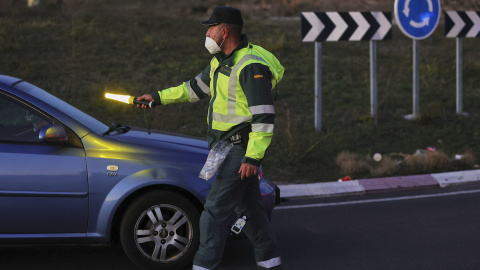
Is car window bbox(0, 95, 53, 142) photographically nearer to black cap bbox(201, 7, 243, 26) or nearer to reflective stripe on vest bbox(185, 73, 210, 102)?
reflective stripe on vest bbox(185, 73, 210, 102)

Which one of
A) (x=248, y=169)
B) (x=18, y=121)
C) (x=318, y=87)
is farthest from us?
(x=318, y=87)

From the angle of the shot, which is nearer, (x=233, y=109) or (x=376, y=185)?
(x=233, y=109)

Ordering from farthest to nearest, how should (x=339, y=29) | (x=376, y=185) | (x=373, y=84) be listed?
(x=373, y=84) < (x=339, y=29) < (x=376, y=185)

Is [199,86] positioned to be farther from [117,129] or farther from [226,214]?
[117,129]

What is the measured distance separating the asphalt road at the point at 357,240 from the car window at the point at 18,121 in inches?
42.6

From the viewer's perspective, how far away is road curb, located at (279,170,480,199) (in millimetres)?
9563

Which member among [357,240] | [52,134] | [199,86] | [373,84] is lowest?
[357,240]

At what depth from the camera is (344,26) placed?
42.8 ft

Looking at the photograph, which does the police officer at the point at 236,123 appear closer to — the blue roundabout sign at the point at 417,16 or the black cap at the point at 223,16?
the black cap at the point at 223,16

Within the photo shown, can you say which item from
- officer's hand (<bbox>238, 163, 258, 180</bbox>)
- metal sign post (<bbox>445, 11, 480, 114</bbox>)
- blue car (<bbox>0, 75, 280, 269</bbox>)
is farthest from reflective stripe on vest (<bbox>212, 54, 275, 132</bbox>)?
metal sign post (<bbox>445, 11, 480, 114</bbox>)

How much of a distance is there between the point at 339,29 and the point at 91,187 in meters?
7.76

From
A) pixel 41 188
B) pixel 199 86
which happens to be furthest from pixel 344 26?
pixel 41 188

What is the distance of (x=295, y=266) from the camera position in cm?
647

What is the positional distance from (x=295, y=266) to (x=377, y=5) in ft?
119
